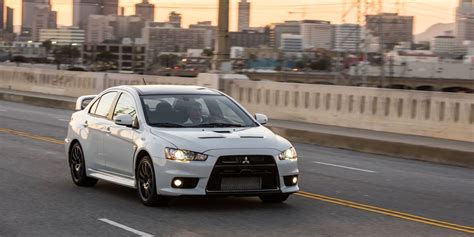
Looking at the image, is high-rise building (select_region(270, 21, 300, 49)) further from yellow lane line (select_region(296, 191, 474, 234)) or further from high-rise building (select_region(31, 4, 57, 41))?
yellow lane line (select_region(296, 191, 474, 234))

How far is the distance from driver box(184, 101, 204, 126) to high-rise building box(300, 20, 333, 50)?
4436 inches

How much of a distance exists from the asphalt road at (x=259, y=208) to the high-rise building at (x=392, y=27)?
257 feet

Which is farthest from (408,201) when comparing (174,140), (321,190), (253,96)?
(253,96)

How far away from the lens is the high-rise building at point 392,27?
93056mm

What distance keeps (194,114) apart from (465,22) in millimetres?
92818

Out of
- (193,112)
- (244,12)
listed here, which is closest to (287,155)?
(193,112)

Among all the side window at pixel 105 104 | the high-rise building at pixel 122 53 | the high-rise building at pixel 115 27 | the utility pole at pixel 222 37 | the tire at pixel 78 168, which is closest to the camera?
the side window at pixel 105 104

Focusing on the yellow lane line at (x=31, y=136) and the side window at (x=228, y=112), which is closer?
the side window at (x=228, y=112)

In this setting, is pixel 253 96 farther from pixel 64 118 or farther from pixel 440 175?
pixel 440 175

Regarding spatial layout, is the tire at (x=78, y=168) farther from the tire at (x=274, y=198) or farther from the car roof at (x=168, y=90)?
the tire at (x=274, y=198)

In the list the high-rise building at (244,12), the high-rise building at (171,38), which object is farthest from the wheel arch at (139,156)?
the high-rise building at (171,38)

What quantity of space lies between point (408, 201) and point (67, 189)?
4711 mm

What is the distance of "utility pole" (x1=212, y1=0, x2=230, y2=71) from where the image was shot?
24797mm

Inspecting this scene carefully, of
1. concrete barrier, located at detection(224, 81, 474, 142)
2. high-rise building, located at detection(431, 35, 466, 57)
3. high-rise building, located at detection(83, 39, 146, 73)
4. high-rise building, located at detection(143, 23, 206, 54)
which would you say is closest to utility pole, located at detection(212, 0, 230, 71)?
concrete barrier, located at detection(224, 81, 474, 142)
